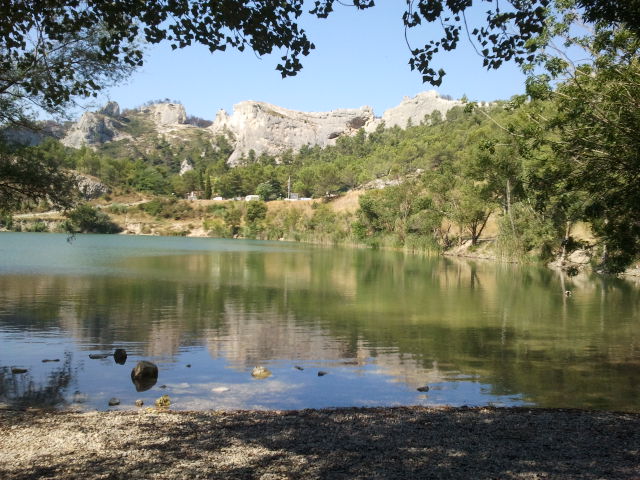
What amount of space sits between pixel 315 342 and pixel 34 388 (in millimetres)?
8116

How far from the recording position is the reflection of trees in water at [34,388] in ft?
35.0

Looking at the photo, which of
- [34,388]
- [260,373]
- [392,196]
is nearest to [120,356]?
[34,388]

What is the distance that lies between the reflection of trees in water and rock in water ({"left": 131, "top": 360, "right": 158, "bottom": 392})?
134cm

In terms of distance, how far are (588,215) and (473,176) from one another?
175 feet

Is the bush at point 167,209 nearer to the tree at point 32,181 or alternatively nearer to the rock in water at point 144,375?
the tree at point 32,181

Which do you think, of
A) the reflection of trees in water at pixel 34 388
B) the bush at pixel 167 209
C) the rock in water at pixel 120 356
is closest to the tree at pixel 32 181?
the rock in water at pixel 120 356

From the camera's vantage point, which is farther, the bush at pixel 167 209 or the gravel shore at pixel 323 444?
the bush at pixel 167 209

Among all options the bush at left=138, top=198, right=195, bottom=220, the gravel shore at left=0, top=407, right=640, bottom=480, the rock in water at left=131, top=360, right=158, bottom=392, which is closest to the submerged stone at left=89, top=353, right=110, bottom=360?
the rock in water at left=131, top=360, right=158, bottom=392

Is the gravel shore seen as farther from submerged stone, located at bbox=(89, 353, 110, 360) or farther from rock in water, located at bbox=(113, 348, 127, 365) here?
submerged stone, located at bbox=(89, 353, 110, 360)

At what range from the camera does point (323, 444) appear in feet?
24.6

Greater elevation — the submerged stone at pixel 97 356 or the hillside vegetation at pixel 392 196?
the hillside vegetation at pixel 392 196

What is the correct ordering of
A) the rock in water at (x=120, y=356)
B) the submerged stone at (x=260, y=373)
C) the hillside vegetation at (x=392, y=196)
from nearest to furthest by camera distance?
1. the submerged stone at (x=260, y=373)
2. the rock in water at (x=120, y=356)
3. the hillside vegetation at (x=392, y=196)

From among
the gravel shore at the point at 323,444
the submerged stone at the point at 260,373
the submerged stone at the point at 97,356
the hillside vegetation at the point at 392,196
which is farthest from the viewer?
the hillside vegetation at the point at 392,196

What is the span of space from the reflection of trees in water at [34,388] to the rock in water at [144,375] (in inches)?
52.7
